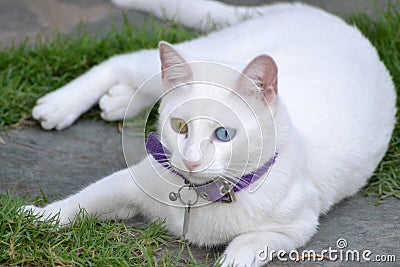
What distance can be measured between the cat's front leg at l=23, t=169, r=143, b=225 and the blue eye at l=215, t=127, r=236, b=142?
0.60 m

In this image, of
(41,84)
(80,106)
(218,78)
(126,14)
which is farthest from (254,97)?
(126,14)

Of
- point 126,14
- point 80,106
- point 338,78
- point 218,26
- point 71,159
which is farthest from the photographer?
point 126,14

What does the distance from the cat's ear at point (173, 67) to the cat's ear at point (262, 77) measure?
0.17 meters

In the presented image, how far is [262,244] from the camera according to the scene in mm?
2494

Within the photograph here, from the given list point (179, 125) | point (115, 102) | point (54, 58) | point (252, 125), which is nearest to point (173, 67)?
point (179, 125)

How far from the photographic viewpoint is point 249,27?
3.45 metres

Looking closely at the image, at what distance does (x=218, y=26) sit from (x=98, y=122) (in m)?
0.93

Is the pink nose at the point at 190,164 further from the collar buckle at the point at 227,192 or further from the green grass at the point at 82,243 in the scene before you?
the green grass at the point at 82,243

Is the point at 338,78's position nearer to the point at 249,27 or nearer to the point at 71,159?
the point at 249,27

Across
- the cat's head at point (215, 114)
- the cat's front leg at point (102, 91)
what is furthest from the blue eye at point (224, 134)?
the cat's front leg at point (102, 91)

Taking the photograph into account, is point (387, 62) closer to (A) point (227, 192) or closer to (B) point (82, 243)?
(A) point (227, 192)

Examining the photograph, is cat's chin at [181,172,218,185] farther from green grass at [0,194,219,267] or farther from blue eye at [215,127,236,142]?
green grass at [0,194,219,267]

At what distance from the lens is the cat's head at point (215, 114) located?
219 cm

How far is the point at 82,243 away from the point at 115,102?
48.4 inches
